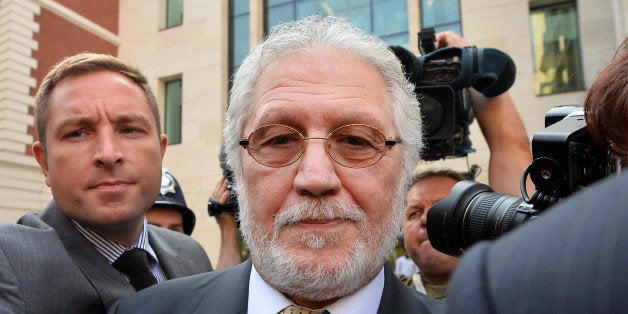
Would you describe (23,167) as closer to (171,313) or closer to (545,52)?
(545,52)

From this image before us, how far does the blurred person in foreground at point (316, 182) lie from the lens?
57.6 inches

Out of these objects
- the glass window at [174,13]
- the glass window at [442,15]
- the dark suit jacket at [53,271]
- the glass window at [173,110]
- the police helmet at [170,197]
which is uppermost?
the glass window at [174,13]

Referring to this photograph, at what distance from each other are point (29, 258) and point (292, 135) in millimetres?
793

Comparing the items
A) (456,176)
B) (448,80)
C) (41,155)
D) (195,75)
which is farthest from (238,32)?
(41,155)

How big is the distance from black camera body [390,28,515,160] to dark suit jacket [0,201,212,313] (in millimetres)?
1591

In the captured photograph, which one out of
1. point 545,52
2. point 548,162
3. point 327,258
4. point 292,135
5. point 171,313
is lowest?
point 171,313

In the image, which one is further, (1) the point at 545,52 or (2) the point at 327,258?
(1) the point at 545,52

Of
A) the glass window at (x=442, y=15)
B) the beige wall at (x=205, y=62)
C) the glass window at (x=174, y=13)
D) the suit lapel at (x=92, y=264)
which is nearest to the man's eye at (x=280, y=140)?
the suit lapel at (x=92, y=264)

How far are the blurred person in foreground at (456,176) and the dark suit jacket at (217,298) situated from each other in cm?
92

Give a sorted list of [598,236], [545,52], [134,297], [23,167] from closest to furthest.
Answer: [598,236]
[134,297]
[545,52]
[23,167]

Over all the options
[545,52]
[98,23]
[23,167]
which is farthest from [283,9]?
[23,167]

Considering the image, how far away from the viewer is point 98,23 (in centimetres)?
1567

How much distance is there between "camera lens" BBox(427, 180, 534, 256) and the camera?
4.75ft

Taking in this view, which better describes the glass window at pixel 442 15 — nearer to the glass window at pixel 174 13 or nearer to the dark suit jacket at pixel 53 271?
the glass window at pixel 174 13
